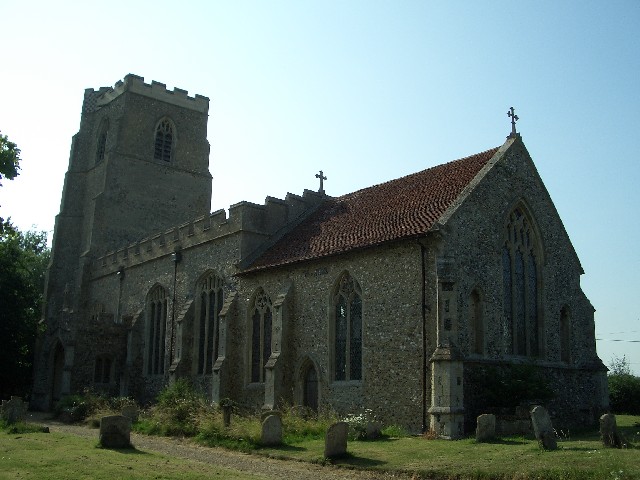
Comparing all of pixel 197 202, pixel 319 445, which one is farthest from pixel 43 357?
pixel 319 445

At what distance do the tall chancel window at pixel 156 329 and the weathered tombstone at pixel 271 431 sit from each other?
1469 cm

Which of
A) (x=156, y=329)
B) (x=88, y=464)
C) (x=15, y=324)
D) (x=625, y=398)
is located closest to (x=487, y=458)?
(x=88, y=464)

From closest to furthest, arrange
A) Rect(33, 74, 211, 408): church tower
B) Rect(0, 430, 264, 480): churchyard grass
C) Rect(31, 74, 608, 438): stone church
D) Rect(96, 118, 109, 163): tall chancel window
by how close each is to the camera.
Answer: Rect(0, 430, 264, 480): churchyard grass < Rect(31, 74, 608, 438): stone church < Rect(33, 74, 211, 408): church tower < Rect(96, 118, 109, 163): tall chancel window

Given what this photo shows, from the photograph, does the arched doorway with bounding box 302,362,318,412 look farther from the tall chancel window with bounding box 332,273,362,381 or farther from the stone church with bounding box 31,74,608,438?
the tall chancel window with bounding box 332,273,362,381

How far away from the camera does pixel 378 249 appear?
806 inches

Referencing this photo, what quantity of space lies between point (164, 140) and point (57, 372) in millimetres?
15690

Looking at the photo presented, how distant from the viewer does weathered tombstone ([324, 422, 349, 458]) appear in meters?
14.6

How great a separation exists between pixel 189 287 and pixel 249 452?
13770mm

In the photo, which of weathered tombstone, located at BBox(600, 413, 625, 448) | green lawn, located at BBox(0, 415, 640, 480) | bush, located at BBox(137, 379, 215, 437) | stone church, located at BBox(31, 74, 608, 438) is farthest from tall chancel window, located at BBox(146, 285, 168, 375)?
weathered tombstone, located at BBox(600, 413, 625, 448)

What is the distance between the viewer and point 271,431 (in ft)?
55.3

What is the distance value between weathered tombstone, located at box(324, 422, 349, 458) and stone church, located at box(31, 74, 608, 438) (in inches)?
145

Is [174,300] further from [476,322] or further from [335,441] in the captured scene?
[335,441]

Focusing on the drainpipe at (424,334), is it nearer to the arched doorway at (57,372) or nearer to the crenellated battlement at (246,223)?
the crenellated battlement at (246,223)

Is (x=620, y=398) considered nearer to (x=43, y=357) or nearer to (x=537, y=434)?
(x=537, y=434)
